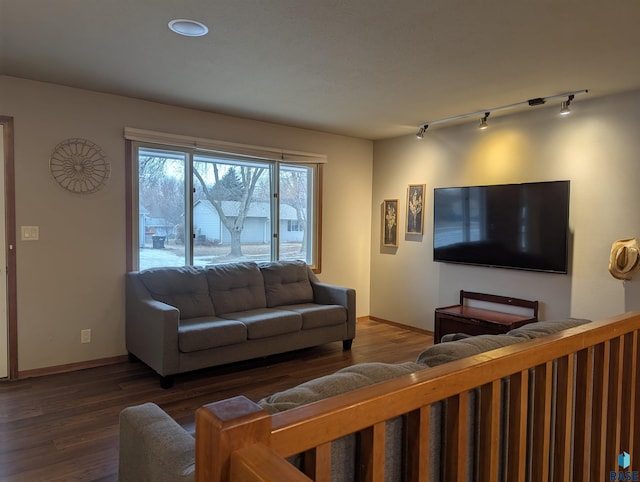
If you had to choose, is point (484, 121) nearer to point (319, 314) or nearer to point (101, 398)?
point (319, 314)

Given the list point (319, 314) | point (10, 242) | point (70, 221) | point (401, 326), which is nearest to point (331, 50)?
point (319, 314)

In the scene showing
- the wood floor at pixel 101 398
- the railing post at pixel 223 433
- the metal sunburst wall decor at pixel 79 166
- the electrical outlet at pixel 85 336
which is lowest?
the wood floor at pixel 101 398

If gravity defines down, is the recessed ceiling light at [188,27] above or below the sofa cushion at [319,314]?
above

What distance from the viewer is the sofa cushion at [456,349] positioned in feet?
4.36

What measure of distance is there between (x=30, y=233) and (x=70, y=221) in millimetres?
305

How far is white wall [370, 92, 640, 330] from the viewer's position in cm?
356

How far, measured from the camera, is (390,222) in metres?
5.50

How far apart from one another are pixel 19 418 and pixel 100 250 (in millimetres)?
1488

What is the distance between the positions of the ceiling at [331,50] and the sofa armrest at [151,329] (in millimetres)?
1798

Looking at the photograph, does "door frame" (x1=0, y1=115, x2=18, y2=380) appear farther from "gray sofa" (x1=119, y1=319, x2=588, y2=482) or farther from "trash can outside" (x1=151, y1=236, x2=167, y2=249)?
"gray sofa" (x1=119, y1=319, x2=588, y2=482)

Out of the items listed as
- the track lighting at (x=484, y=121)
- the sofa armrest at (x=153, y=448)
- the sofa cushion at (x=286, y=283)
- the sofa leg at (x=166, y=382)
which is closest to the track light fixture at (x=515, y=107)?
the track lighting at (x=484, y=121)

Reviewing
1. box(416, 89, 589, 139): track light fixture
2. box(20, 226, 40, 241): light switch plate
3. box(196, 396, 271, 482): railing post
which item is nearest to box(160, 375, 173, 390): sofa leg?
box(20, 226, 40, 241): light switch plate

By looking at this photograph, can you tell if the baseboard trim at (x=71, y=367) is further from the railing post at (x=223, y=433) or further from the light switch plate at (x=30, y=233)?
the railing post at (x=223, y=433)

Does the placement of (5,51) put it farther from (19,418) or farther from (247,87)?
(19,418)
